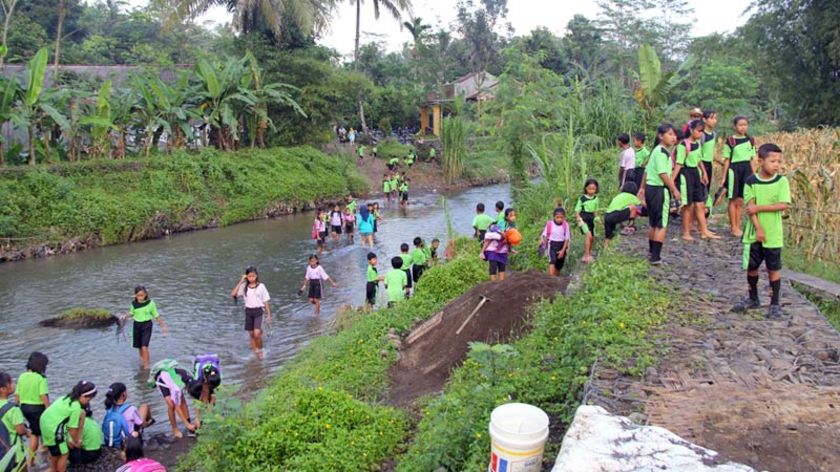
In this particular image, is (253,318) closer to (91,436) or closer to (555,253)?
(91,436)

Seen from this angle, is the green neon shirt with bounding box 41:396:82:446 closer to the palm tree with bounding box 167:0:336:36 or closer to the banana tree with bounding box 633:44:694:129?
the banana tree with bounding box 633:44:694:129

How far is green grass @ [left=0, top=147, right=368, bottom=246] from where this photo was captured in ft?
62.8

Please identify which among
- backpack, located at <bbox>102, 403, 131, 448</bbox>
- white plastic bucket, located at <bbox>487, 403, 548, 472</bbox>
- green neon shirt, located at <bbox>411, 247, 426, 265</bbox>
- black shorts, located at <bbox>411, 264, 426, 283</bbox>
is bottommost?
backpack, located at <bbox>102, 403, 131, 448</bbox>

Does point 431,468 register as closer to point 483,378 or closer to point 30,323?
point 483,378

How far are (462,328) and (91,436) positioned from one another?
4.40 metres

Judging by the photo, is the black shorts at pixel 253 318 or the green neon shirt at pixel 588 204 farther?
the black shorts at pixel 253 318

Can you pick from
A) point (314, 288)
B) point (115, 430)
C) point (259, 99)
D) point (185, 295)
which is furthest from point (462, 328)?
point (259, 99)

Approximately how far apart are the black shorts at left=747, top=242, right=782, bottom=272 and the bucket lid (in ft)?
10.4

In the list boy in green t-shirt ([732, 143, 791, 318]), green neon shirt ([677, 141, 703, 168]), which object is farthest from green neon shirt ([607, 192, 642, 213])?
boy in green t-shirt ([732, 143, 791, 318])

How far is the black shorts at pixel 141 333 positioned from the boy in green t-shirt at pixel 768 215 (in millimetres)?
7949

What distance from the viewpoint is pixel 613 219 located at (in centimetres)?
945

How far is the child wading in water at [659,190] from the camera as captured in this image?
771cm

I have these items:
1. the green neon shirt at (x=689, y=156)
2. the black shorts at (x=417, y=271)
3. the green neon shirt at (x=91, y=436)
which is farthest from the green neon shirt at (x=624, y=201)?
the green neon shirt at (x=91, y=436)

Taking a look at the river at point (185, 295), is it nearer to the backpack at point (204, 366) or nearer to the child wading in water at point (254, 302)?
the child wading in water at point (254, 302)
